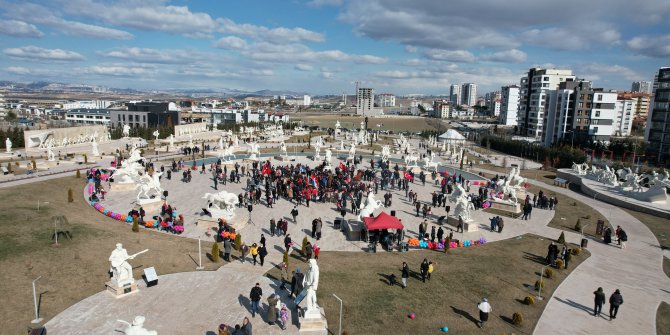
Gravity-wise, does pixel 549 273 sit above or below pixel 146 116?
below

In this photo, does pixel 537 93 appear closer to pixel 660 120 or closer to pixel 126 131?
pixel 660 120

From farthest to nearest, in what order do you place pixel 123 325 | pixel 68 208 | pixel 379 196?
pixel 379 196
pixel 68 208
pixel 123 325

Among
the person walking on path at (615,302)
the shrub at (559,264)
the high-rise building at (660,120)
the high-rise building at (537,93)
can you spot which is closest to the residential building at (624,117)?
the high-rise building at (537,93)

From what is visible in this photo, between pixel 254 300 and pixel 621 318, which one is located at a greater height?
pixel 254 300

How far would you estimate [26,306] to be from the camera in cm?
1543

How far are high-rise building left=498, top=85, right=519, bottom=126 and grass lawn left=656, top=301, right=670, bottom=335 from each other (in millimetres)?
130147

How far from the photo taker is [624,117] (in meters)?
115

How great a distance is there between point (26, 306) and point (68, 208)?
14982 mm

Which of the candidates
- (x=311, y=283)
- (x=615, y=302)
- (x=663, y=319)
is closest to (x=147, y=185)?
(x=311, y=283)

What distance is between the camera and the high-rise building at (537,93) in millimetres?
102562

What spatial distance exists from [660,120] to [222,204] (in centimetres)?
7070

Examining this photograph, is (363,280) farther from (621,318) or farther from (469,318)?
(621,318)

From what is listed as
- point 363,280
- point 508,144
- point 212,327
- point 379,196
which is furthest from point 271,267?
point 508,144

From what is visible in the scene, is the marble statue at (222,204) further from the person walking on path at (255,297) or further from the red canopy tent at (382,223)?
the person walking on path at (255,297)
